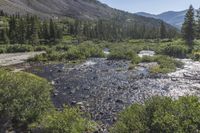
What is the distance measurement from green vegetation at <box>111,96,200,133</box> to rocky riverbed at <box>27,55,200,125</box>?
1036 centimetres

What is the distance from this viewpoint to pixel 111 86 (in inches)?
1972

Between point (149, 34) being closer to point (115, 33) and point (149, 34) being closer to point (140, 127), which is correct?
point (115, 33)

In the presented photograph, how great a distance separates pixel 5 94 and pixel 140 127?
14734mm

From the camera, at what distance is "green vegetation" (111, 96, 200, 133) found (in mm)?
19016

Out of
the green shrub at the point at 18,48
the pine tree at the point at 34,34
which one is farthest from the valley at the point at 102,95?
the pine tree at the point at 34,34

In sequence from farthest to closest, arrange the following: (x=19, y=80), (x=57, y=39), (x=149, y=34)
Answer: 1. (x=149, y=34)
2. (x=57, y=39)
3. (x=19, y=80)

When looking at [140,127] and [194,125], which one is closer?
[194,125]

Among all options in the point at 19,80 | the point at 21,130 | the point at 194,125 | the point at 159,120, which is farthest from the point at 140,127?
the point at 19,80

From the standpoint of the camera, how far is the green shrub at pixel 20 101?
29344mm

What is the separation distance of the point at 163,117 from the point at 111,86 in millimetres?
30467

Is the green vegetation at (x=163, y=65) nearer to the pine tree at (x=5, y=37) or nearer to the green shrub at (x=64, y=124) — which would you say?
the green shrub at (x=64, y=124)

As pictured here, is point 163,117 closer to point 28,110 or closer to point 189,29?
point 28,110

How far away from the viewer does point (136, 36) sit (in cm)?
18125

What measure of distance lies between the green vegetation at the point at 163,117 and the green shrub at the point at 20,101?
1091 centimetres
